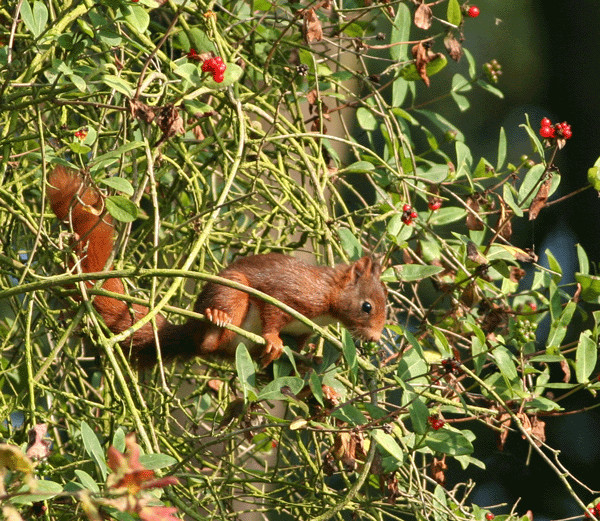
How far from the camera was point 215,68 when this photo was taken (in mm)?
1456

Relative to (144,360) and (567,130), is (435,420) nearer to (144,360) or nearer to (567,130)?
(567,130)

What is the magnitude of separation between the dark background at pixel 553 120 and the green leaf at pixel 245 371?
113 inches

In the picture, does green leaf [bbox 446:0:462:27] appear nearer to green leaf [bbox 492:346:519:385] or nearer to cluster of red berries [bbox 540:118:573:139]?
cluster of red berries [bbox 540:118:573:139]

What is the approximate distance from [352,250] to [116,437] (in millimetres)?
649

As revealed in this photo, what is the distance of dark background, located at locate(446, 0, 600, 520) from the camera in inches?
183

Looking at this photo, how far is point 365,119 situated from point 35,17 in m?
0.88

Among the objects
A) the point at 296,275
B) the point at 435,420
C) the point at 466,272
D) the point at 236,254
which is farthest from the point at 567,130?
the point at 236,254

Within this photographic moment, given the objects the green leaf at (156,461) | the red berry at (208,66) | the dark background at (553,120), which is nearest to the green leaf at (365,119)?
the red berry at (208,66)

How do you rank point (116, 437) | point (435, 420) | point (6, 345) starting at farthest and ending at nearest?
1. point (6, 345)
2. point (435, 420)
3. point (116, 437)

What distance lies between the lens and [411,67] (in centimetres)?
206

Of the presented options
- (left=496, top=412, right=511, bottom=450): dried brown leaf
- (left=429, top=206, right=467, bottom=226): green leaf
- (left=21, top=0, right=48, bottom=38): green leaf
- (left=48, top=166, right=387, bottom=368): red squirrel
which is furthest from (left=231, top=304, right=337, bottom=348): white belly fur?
(left=21, top=0, right=48, bottom=38): green leaf

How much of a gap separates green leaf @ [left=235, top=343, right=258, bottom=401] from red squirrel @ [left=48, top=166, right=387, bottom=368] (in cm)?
43

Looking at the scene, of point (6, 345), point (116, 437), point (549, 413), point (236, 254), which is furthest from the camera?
point (236, 254)

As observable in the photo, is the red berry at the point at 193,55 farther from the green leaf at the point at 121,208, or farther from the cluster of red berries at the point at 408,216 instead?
the cluster of red berries at the point at 408,216
